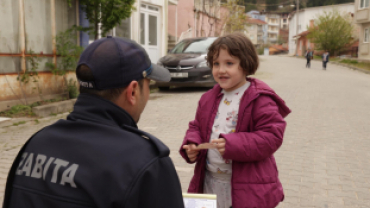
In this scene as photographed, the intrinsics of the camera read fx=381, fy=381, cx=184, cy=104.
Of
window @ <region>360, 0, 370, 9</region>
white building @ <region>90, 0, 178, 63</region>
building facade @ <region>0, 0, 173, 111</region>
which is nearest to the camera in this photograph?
building facade @ <region>0, 0, 173, 111</region>

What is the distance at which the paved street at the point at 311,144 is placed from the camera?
427 centimetres

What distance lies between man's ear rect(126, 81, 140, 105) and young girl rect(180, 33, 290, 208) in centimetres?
84

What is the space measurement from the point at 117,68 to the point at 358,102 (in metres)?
11.2

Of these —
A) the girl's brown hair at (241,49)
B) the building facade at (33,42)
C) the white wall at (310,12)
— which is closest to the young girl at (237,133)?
the girl's brown hair at (241,49)

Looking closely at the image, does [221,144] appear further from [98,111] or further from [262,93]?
[98,111]

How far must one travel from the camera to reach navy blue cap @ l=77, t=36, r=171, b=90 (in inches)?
50.9

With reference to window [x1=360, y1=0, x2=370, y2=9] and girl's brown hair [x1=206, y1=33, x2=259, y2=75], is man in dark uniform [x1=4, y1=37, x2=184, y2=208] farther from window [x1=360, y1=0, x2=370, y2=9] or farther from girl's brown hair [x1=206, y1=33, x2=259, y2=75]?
window [x1=360, y1=0, x2=370, y2=9]

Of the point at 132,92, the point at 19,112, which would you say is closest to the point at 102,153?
the point at 132,92

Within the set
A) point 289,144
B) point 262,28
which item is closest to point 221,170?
point 289,144

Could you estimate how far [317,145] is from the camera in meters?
6.29

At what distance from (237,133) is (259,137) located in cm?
13

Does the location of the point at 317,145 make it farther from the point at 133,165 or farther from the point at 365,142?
the point at 133,165

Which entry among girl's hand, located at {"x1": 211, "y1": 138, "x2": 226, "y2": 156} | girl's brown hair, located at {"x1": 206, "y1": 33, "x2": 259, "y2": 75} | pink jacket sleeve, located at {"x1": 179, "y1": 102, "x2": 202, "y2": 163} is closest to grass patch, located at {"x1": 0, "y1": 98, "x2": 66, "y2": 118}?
pink jacket sleeve, located at {"x1": 179, "y1": 102, "x2": 202, "y2": 163}

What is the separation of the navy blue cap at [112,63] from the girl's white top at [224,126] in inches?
42.7
